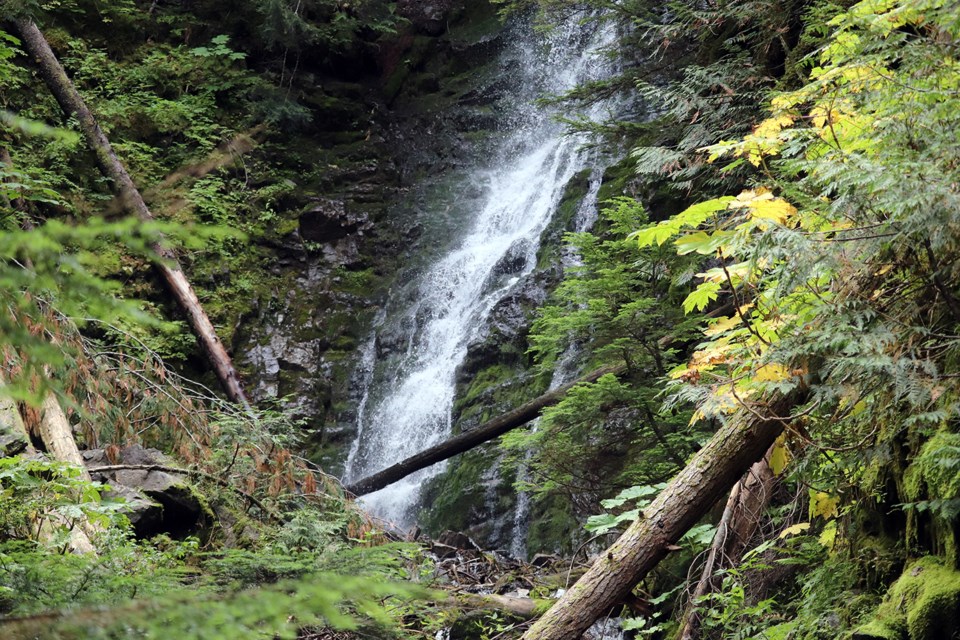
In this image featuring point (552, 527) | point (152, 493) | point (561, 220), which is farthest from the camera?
point (561, 220)

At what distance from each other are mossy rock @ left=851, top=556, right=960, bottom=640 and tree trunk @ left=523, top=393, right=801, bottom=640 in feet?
3.06

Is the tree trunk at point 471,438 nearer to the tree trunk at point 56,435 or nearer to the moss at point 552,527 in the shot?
the moss at point 552,527

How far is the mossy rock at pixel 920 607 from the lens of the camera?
2377mm

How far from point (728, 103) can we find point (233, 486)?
5.17 metres

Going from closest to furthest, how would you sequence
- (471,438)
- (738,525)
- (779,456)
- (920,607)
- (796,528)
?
(920,607)
(779,456)
(796,528)
(738,525)
(471,438)

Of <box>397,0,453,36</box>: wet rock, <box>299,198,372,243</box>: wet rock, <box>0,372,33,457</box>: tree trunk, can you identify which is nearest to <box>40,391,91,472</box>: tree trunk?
<box>0,372,33,457</box>: tree trunk

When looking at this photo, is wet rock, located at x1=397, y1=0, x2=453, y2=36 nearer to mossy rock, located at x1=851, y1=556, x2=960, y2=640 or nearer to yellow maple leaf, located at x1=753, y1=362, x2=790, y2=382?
yellow maple leaf, located at x1=753, y1=362, x2=790, y2=382

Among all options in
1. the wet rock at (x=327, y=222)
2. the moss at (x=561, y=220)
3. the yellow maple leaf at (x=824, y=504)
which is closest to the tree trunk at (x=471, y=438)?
the yellow maple leaf at (x=824, y=504)

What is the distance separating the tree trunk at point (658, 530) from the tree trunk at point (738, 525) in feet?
2.06

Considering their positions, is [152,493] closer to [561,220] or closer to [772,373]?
[772,373]

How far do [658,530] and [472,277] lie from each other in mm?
10125

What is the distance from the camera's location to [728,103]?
6.46 metres

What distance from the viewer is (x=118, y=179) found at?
11453 millimetres

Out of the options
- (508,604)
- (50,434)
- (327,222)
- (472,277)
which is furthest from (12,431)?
(327,222)
